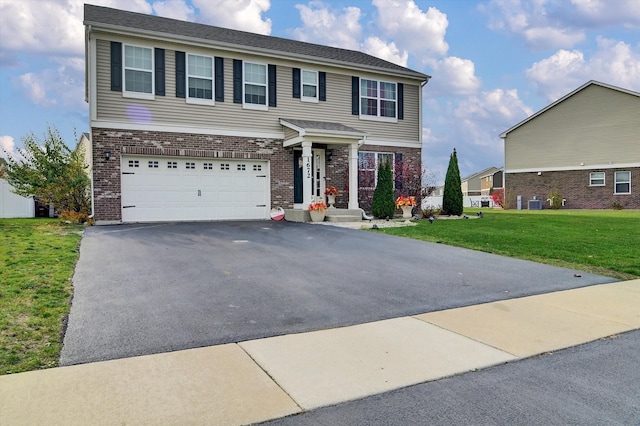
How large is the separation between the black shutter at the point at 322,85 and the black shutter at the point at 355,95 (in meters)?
1.22

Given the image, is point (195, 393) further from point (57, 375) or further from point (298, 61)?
point (298, 61)

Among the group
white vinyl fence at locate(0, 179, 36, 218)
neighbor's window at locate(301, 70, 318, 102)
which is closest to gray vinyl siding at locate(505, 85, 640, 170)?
neighbor's window at locate(301, 70, 318, 102)

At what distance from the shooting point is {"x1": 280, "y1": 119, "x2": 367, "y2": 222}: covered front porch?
1658 cm

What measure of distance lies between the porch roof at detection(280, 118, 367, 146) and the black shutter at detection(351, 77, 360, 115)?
1.45 metres

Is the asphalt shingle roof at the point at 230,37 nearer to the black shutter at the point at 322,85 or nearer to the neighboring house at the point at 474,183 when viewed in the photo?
the black shutter at the point at 322,85

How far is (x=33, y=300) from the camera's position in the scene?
5.46m

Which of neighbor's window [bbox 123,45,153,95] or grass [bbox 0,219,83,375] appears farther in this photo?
neighbor's window [bbox 123,45,153,95]

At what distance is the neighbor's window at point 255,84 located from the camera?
1722 centimetres

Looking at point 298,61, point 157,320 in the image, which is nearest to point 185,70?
point 298,61

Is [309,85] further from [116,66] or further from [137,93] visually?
[116,66]

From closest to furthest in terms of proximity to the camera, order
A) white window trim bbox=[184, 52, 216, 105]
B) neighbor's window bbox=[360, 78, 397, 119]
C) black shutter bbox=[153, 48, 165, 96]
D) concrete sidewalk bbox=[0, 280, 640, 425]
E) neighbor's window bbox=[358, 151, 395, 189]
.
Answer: concrete sidewalk bbox=[0, 280, 640, 425], black shutter bbox=[153, 48, 165, 96], white window trim bbox=[184, 52, 216, 105], neighbor's window bbox=[358, 151, 395, 189], neighbor's window bbox=[360, 78, 397, 119]

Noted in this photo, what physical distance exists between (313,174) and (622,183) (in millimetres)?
21025

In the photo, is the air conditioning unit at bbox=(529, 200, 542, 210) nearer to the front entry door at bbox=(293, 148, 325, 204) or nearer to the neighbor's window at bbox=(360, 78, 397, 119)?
the neighbor's window at bbox=(360, 78, 397, 119)

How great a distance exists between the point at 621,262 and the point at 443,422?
7.35 metres
